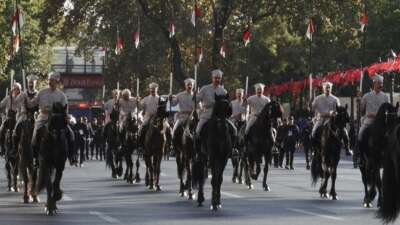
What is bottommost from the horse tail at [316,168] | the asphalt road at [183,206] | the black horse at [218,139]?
the asphalt road at [183,206]

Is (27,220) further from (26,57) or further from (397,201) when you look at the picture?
(26,57)

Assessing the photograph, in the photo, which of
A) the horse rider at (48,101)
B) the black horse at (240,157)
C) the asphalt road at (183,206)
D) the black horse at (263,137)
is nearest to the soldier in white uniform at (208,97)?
the asphalt road at (183,206)

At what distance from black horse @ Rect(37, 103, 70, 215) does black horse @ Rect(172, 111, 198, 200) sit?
162 inches

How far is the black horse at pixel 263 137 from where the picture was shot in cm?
2831

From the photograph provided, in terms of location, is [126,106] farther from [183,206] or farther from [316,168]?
[183,206]

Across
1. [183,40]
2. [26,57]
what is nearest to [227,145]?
[183,40]

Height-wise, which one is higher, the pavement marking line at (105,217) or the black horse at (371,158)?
the black horse at (371,158)

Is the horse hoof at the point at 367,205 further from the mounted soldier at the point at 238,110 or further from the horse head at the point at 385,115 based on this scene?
the mounted soldier at the point at 238,110

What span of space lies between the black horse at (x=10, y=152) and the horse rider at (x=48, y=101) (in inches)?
Answer: 162

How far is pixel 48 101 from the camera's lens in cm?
2234

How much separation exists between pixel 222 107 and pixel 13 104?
6.17 meters

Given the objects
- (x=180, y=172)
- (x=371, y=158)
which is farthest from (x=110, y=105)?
(x=371, y=158)

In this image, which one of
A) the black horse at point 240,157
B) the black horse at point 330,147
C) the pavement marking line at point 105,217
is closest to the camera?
the pavement marking line at point 105,217

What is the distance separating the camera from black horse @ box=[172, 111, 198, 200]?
2566 centimetres
